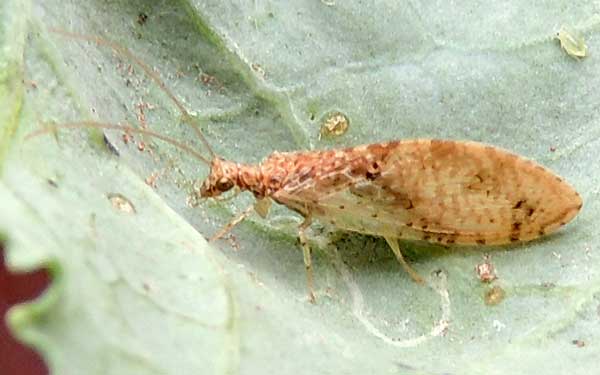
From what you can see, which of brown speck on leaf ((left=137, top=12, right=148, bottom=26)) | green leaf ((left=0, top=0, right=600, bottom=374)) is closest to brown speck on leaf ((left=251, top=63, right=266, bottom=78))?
green leaf ((left=0, top=0, right=600, bottom=374))

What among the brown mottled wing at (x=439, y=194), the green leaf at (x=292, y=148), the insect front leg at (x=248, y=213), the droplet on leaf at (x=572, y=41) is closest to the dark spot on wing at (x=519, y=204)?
the brown mottled wing at (x=439, y=194)

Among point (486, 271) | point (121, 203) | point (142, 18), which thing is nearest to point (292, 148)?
point (142, 18)

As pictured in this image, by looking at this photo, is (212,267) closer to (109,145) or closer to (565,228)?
(109,145)

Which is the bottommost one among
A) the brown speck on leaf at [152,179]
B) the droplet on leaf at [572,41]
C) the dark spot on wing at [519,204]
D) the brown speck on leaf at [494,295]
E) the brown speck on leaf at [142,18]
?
the dark spot on wing at [519,204]

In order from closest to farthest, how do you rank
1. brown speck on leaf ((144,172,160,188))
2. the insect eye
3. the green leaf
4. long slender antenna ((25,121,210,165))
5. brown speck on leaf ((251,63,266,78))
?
the green leaf < long slender antenna ((25,121,210,165)) < brown speck on leaf ((144,172,160,188)) < the insect eye < brown speck on leaf ((251,63,266,78))

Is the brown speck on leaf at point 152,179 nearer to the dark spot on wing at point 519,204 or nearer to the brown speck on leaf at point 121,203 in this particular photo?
the brown speck on leaf at point 121,203

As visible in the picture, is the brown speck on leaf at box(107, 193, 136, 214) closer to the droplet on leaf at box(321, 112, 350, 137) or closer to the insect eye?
the insect eye
